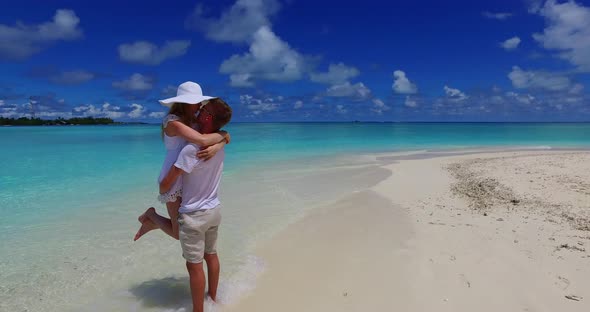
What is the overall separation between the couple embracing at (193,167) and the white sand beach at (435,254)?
94 cm

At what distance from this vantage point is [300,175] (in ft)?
38.4

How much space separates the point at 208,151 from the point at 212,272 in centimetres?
132

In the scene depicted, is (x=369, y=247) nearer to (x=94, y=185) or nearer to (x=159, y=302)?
(x=159, y=302)

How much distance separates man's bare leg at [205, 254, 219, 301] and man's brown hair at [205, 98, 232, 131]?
128 centimetres

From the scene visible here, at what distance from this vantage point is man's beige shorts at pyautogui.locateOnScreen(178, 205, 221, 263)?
3.06 m

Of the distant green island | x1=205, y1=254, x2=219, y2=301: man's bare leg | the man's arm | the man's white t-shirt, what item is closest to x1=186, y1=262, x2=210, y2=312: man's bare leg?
x1=205, y1=254, x2=219, y2=301: man's bare leg

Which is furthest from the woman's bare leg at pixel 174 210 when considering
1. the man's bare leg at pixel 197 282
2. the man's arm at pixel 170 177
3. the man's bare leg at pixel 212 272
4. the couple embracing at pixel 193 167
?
the man's bare leg at pixel 212 272

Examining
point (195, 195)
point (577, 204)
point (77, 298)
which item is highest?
point (195, 195)

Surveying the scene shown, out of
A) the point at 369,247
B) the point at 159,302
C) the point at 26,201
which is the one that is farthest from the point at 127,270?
the point at 26,201

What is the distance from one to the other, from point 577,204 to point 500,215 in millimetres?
1790

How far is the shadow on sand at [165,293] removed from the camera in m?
3.68

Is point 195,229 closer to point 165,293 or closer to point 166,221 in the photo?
point 166,221

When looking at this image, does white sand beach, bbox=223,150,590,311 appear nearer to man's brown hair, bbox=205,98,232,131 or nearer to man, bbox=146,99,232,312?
man, bbox=146,99,232,312

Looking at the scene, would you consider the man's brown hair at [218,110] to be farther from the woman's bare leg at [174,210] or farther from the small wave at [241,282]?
the small wave at [241,282]
